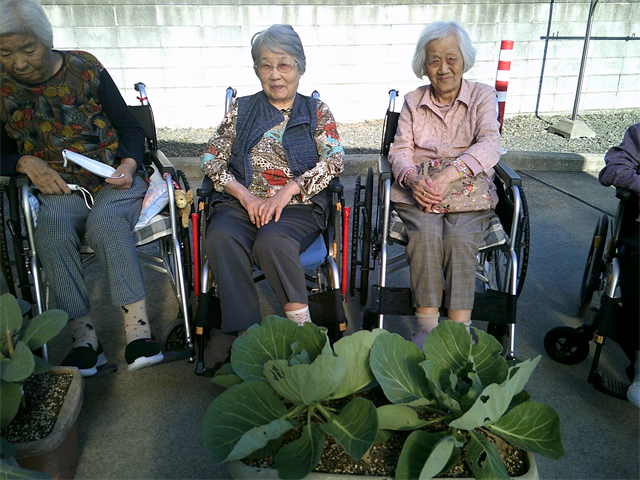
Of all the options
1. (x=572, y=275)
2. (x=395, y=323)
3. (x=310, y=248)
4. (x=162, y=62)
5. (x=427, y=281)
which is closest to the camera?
(x=427, y=281)

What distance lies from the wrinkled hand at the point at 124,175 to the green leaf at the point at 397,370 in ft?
4.87

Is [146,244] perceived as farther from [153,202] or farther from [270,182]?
[270,182]

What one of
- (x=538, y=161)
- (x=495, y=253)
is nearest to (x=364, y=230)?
(x=495, y=253)

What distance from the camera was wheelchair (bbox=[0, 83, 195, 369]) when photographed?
2133 mm

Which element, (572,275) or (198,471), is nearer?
(198,471)

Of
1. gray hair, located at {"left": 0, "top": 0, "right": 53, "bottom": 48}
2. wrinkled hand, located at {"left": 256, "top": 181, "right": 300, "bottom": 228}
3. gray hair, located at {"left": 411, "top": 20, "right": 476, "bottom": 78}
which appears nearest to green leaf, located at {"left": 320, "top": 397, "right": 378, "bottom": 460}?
wrinkled hand, located at {"left": 256, "top": 181, "right": 300, "bottom": 228}

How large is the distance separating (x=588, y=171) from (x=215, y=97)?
3.79 metres

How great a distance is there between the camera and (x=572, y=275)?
10.4 ft

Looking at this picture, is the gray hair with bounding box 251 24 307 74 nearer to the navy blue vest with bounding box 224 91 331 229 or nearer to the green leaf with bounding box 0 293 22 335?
the navy blue vest with bounding box 224 91 331 229

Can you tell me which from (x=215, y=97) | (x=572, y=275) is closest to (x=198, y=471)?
(x=572, y=275)

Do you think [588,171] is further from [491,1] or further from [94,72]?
[94,72]

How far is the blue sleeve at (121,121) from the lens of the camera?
242 cm

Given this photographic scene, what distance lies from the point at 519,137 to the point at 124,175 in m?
4.63

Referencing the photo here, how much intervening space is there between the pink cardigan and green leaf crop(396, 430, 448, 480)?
136 centimetres
